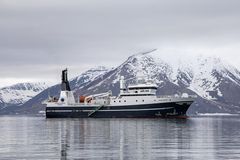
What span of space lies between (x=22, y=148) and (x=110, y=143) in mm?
12411

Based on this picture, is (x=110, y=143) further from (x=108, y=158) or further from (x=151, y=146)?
(x=108, y=158)

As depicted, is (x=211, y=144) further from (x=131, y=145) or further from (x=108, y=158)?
(x=108, y=158)

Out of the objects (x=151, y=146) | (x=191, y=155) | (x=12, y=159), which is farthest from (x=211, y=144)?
(x=12, y=159)

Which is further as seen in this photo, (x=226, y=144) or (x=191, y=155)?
(x=226, y=144)

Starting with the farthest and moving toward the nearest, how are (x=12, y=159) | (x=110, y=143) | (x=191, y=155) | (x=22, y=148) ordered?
(x=110, y=143)
(x=22, y=148)
(x=191, y=155)
(x=12, y=159)

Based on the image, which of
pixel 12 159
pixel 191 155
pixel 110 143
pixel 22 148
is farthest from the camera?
pixel 110 143

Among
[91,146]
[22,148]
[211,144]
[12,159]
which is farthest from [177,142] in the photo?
[12,159]

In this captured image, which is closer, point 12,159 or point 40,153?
point 12,159

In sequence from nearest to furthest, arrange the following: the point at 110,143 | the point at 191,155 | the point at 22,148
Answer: the point at 191,155 → the point at 22,148 → the point at 110,143

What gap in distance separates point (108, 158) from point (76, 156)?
12.0ft

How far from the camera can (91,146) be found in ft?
240

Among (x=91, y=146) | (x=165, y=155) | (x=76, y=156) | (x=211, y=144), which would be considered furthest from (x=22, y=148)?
(x=211, y=144)

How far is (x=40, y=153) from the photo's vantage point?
64.6 meters

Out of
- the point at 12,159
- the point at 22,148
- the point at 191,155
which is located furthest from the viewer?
the point at 22,148
